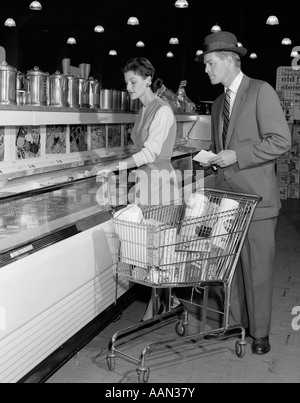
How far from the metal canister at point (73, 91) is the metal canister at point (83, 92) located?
0.15 ft

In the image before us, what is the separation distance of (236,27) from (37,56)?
717 cm

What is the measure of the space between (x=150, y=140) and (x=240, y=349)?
127 cm

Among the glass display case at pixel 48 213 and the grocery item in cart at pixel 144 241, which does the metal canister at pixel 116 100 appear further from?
the grocery item in cart at pixel 144 241

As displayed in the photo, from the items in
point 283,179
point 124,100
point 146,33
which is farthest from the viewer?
point 146,33

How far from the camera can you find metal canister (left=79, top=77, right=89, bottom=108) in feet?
14.7

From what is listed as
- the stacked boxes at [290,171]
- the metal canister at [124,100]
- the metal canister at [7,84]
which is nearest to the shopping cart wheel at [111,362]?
the metal canister at [7,84]

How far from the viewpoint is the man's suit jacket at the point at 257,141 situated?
3.29 m

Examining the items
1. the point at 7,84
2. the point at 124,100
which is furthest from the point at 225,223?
the point at 124,100

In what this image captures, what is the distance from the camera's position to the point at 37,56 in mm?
Result: 22281

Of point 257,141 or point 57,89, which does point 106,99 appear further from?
point 257,141

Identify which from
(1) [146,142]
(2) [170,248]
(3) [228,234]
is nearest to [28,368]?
(2) [170,248]

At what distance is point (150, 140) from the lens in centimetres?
355
